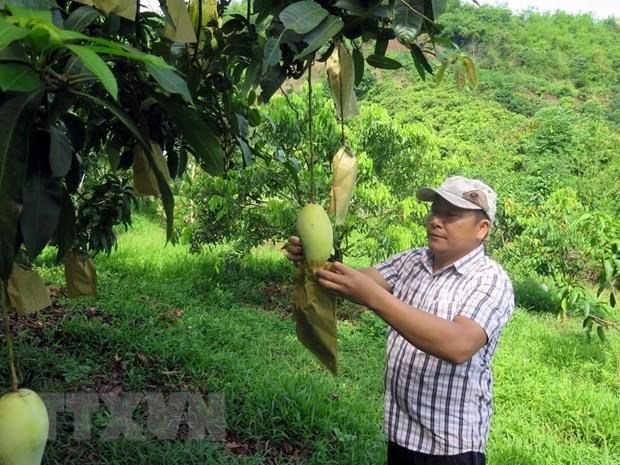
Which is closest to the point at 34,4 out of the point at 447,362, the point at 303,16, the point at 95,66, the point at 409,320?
the point at 95,66

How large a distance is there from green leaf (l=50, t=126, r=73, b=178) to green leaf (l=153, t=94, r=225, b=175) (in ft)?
0.49

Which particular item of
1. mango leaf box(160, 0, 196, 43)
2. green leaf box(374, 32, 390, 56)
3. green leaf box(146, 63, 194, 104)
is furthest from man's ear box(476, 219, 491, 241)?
green leaf box(146, 63, 194, 104)

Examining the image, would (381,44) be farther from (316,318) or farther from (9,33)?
(9,33)

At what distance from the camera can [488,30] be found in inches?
1236

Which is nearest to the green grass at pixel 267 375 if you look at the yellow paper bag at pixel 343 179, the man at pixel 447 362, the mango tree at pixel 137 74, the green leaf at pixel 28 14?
the man at pixel 447 362

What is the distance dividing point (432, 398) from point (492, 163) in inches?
437

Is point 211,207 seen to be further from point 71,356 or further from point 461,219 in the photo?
point 461,219

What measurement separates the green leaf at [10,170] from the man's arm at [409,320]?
525 millimetres

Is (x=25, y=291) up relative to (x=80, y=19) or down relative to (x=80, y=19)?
down

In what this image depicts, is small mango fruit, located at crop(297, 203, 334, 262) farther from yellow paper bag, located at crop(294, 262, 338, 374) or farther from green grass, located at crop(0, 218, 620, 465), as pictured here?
green grass, located at crop(0, 218, 620, 465)

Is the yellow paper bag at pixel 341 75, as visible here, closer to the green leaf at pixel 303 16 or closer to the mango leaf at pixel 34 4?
the green leaf at pixel 303 16

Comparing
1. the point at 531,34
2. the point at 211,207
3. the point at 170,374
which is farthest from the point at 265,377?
the point at 531,34

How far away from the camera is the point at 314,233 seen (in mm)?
1068

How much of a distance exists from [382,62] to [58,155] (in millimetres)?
617
